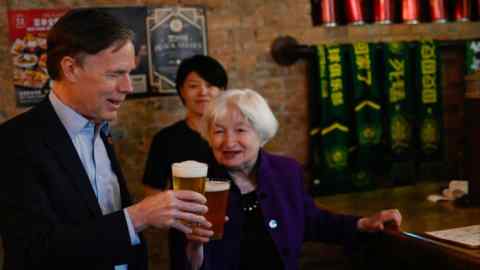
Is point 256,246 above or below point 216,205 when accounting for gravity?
below

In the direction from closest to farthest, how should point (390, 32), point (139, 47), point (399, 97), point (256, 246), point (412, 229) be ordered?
point (256, 246) < point (412, 229) < point (139, 47) < point (399, 97) < point (390, 32)

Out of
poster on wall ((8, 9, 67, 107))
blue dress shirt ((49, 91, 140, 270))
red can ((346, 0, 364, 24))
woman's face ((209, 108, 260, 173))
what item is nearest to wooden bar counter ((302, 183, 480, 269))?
Answer: woman's face ((209, 108, 260, 173))

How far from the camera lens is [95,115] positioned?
175cm

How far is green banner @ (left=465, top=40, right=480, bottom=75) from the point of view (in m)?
4.42

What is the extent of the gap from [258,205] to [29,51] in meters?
1.88

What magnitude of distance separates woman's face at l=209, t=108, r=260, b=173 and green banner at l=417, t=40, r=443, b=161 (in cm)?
228

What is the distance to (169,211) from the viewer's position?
1.55 meters

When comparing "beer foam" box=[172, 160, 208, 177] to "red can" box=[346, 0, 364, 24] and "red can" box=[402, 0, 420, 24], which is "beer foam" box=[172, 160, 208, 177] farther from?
"red can" box=[402, 0, 420, 24]

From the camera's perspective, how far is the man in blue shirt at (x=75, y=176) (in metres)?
1.55

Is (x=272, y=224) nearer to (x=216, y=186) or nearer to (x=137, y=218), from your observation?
(x=216, y=186)

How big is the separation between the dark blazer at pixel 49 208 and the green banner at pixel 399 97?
294 centimetres

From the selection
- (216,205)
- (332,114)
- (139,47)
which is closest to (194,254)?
(216,205)

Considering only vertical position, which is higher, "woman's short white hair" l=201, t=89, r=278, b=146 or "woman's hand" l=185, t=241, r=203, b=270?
"woman's short white hair" l=201, t=89, r=278, b=146

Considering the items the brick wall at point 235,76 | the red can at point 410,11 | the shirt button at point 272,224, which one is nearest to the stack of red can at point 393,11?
the red can at point 410,11
